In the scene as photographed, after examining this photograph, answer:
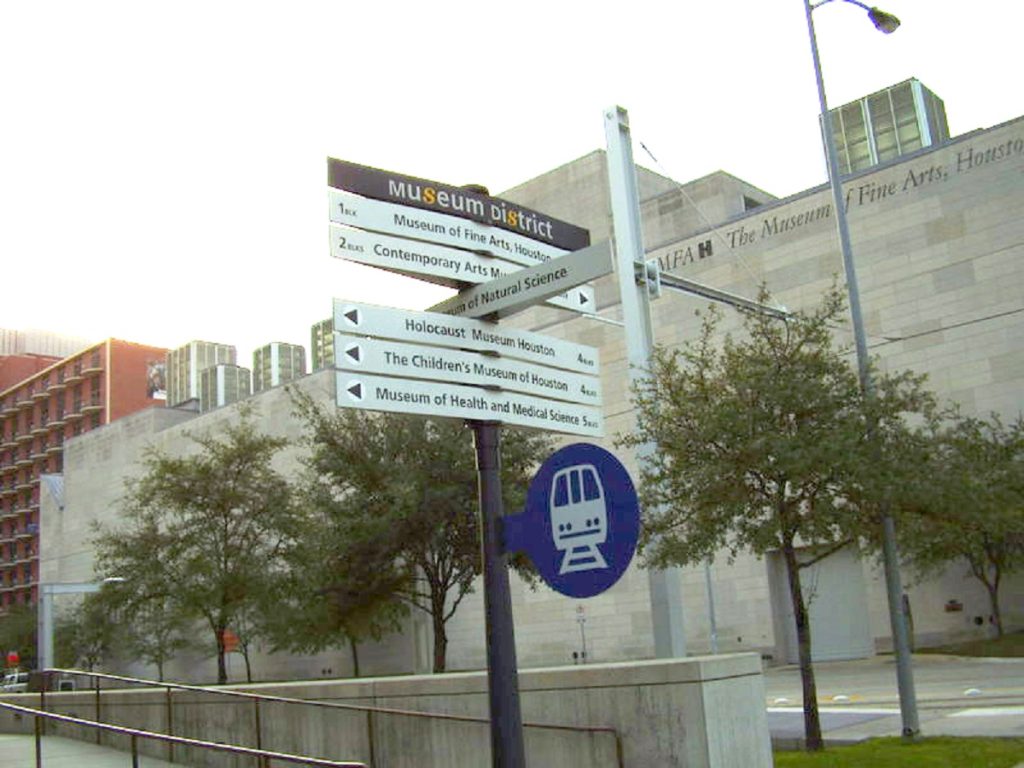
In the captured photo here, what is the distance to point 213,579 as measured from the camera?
2919 centimetres

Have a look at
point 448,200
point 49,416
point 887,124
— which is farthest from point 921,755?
point 49,416

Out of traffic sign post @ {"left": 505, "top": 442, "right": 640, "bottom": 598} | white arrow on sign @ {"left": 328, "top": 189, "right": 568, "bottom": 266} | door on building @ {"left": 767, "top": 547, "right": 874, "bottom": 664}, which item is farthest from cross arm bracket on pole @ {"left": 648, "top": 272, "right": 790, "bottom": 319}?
door on building @ {"left": 767, "top": 547, "right": 874, "bottom": 664}

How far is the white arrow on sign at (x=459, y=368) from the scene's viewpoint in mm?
5730

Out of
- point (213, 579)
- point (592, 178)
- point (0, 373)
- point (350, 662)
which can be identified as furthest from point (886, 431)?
point (0, 373)

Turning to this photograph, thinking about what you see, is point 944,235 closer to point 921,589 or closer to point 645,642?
point 921,589

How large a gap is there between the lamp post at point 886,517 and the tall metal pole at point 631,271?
3.11 meters

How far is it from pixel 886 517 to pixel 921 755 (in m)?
3.47

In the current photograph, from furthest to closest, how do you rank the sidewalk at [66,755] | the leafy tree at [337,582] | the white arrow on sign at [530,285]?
the leafy tree at [337,582]
the sidewalk at [66,755]
the white arrow on sign at [530,285]

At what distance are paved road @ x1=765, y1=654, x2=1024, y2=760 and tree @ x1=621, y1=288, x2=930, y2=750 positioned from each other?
2.66 m

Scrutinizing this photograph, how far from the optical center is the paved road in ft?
49.3

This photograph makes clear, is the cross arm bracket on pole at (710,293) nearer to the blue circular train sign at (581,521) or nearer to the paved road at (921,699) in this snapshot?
the paved road at (921,699)

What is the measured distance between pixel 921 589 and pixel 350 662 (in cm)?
3443

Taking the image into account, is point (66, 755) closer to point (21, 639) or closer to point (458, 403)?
point (458, 403)

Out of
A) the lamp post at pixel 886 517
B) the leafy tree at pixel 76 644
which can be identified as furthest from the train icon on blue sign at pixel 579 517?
the leafy tree at pixel 76 644
